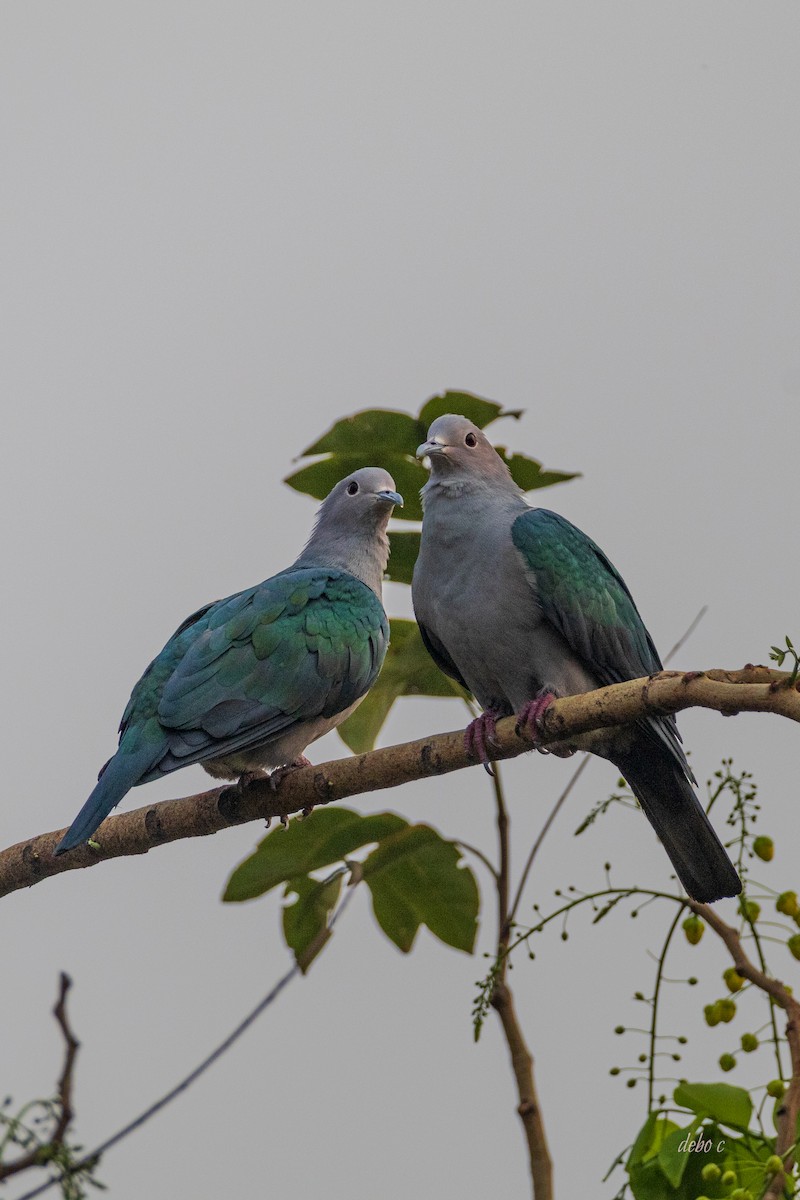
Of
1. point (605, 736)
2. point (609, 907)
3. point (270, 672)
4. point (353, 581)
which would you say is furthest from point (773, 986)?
point (353, 581)

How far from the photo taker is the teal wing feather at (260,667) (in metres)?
2.83

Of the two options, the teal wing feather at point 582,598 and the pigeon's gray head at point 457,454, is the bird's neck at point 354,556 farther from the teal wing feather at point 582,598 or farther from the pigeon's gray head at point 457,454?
the teal wing feather at point 582,598

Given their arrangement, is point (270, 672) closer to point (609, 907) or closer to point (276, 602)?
point (276, 602)

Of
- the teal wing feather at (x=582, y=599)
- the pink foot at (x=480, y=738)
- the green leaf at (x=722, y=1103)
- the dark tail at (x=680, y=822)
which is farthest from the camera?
the teal wing feather at (x=582, y=599)

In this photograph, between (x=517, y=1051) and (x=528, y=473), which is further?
(x=528, y=473)

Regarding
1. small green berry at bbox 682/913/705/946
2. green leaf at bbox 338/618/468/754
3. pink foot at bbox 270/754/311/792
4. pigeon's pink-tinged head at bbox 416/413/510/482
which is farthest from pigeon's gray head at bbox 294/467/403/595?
small green berry at bbox 682/913/705/946

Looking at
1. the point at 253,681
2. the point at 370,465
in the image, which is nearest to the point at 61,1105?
the point at 253,681

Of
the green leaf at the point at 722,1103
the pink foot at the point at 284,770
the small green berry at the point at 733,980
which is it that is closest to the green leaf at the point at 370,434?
the pink foot at the point at 284,770

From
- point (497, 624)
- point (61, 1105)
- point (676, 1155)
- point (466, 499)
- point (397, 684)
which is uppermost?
point (466, 499)

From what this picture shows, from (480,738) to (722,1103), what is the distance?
2.59 ft

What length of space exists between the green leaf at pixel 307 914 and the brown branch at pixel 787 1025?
1.29 meters

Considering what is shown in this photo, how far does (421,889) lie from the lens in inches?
138

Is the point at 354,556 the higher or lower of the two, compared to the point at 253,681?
higher

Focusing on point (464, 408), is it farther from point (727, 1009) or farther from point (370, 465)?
point (727, 1009)
